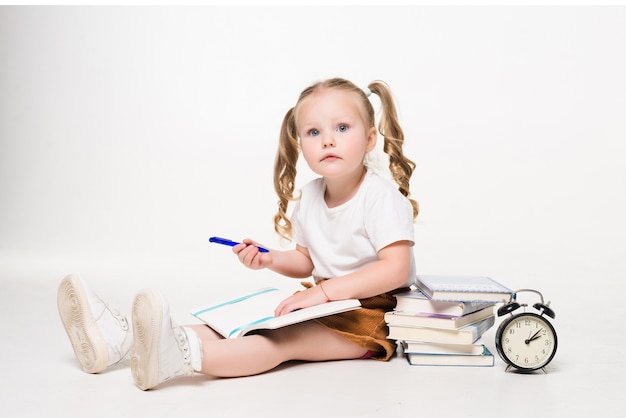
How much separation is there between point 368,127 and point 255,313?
0.67 meters

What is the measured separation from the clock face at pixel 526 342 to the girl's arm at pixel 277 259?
0.74 meters

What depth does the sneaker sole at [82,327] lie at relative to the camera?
2049 millimetres

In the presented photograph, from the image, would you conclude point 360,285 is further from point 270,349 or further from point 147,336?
point 147,336

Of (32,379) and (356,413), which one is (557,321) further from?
(32,379)

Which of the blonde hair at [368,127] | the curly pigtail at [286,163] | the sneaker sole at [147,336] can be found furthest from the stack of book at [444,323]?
the sneaker sole at [147,336]

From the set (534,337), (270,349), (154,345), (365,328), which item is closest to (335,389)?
(270,349)

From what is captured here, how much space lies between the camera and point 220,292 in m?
3.32

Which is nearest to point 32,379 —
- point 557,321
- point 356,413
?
point 356,413

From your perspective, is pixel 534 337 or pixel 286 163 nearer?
pixel 534 337

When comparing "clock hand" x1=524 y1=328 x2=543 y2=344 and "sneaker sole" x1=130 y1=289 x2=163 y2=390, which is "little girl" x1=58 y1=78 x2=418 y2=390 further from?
"clock hand" x1=524 y1=328 x2=543 y2=344

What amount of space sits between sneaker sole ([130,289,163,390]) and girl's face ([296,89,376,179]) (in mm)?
698

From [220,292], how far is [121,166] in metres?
1.37

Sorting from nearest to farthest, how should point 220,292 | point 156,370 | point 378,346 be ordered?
point 156,370 < point 378,346 < point 220,292

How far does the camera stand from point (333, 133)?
2.32 meters
